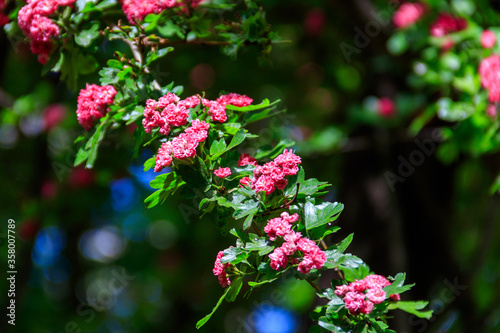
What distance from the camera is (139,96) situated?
1818 millimetres

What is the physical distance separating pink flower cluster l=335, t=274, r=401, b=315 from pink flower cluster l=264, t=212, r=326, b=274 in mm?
125

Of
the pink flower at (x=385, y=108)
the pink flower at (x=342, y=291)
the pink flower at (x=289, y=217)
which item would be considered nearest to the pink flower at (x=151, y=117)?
the pink flower at (x=289, y=217)

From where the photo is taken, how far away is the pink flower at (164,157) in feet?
5.05

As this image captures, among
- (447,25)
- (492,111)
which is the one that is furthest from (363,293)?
(447,25)

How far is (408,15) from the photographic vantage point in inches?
136

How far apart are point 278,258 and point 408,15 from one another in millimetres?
2510

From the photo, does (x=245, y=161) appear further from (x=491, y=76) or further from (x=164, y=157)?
(x=491, y=76)

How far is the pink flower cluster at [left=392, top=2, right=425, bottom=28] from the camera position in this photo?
11.3ft

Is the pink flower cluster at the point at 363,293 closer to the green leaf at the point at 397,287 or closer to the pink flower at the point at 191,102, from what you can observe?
the green leaf at the point at 397,287

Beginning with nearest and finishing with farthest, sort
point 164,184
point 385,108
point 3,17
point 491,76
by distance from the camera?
point 164,184 → point 3,17 → point 491,76 → point 385,108

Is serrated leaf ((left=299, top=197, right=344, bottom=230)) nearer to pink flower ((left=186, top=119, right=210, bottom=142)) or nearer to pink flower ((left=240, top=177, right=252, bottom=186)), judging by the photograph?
pink flower ((left=240, top=177, right=252, bottom=186))

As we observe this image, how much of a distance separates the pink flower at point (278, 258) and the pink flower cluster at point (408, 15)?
2.41 metres

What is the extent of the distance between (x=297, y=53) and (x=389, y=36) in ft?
5.31

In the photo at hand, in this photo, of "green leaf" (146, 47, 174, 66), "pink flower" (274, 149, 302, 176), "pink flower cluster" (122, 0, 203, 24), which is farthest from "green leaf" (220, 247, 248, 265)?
"pink flower cluster" (122, 0, 203, 24)
